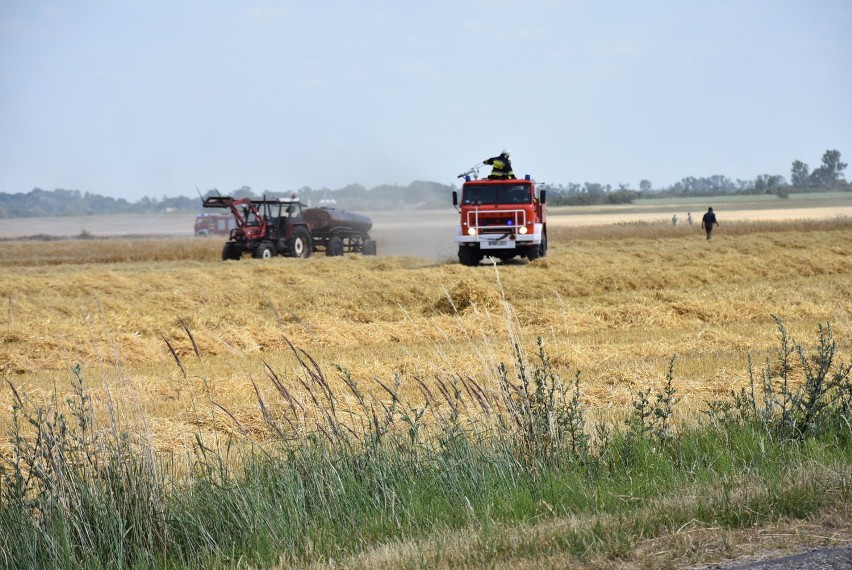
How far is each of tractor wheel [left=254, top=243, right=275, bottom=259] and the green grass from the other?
93.2ft

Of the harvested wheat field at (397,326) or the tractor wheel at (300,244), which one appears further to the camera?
the tractor wheel at (300,244)

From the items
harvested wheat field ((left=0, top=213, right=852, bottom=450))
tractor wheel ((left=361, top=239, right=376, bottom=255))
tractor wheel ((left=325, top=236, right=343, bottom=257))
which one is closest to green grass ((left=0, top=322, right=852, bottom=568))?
harvested wheat field ((left=0, top=213, right=852, bottom=450))

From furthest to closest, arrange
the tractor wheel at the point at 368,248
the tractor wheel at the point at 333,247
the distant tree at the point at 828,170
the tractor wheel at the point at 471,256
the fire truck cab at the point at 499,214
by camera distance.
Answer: the distant tree at the point at 828,170 < the tractor wheel at the point at 368,248 < the tractor wheel at the point at 333,247 < the tractor wheel at the point at 471,256 < the fire truck cab at the point at 499,214

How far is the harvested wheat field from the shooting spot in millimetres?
10625

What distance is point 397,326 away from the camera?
669 inches

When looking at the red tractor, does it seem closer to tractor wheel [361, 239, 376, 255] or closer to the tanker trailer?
the tanker trailer

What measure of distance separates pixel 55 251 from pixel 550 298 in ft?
133

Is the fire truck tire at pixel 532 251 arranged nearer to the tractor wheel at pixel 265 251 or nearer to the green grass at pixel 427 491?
the tractor wheel at pixel 265 251

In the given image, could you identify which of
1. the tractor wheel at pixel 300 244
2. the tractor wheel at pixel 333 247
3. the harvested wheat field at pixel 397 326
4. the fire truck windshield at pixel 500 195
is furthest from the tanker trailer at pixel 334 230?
the fire truck windshield at pixel 500 195

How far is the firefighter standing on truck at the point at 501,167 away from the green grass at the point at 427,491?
21.2m

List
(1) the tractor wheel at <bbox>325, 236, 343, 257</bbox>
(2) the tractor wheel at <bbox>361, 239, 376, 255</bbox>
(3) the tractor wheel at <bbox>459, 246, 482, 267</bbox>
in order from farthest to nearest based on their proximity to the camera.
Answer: (2) the tractor wheel at <bbox>361, 239, 376, 255</bbox>, (1) the tractor wheel at <bbox>325, 236, 343, 257</bbox>, (3) the tractor wheel at <bbox>459, 246, 482, 267</bbox>

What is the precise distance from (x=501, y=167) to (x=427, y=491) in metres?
23.0

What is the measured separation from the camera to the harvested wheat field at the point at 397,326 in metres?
10.6

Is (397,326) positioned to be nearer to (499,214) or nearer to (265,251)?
(499,214)
